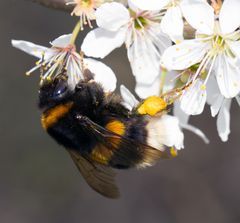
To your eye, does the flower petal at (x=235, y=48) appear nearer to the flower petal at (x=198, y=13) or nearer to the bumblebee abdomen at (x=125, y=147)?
the flower petal at (x=198, y=13)

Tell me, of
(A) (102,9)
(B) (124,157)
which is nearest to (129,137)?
(B) (124,157)

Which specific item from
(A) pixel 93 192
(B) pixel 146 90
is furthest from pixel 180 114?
(A) pixel 93 192

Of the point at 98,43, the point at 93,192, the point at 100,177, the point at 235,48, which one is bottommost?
the point at 93,192

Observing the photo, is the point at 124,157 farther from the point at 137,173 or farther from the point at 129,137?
the point at 137,173

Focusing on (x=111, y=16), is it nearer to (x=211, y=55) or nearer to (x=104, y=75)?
(x=104, y=75)

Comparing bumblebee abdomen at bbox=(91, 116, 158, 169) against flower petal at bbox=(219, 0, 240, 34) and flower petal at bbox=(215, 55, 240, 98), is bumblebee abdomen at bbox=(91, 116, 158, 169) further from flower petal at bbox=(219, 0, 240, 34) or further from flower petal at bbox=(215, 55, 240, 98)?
flower petal at bbox=(219, 0, 240, 34)

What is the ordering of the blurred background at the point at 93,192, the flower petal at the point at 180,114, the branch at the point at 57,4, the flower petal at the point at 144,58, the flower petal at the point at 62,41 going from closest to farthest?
the branch at the point at 57,4, the flower petal at the point at 62,41, the flower petal at the point at 144,58, the flower petal at the point at 180,114, the blurred background at the point at 93,192

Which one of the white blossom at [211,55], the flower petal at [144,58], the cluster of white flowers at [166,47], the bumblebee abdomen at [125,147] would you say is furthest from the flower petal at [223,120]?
the bumblebee abdomen at [125,147]
